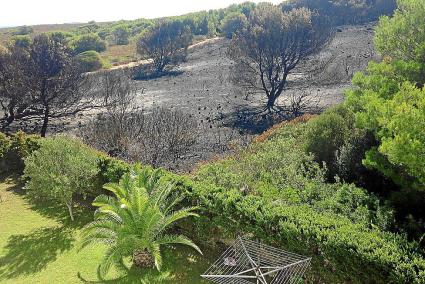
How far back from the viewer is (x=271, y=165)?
49.1 ft

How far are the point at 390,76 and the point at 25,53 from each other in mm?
29085

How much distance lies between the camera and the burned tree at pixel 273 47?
112 ft

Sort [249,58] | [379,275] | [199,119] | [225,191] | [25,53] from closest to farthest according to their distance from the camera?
[379,275] → [225,191] → [199,119] → [25,53] → [249,58]

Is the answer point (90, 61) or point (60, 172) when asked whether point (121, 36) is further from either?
point (60, 172)

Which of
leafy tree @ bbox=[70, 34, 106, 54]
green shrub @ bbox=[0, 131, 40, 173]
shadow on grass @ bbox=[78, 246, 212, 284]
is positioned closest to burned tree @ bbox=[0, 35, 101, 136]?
green shrub @ bbox=[0, 131, 40, 173]

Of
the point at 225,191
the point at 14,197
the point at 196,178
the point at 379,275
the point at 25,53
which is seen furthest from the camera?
the point at 25,53

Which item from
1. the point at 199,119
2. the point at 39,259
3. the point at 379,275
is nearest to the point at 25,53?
the point at 199,119

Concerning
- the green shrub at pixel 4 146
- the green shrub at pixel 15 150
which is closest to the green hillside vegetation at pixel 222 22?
the green shrub at pixel 4 146

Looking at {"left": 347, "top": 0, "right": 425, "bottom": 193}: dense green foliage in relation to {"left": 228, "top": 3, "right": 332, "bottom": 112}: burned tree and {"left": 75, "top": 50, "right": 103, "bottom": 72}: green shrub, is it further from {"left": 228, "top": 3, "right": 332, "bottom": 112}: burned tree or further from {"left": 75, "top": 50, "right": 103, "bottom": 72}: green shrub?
{"left": 75, "top": 50, "right": 103, "bottom": 72}: green shrub

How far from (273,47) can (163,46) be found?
3261 cm

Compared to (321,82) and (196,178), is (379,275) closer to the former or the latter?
(196,178)

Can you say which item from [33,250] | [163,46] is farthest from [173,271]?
[163,46]

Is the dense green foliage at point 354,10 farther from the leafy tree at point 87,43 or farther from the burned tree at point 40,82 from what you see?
the burned tree at point 40,82

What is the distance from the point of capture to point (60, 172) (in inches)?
577
